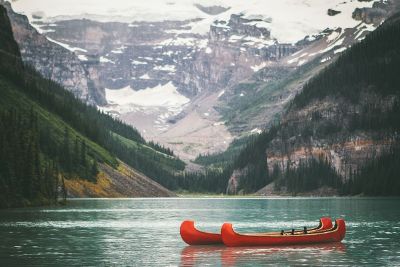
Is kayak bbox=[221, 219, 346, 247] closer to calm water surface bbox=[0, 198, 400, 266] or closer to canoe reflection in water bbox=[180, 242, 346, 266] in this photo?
canoe reflection in water bbox=[180, 242, 346, 266]

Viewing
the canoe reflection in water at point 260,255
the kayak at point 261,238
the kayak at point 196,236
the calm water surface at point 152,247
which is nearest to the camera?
the canoe reflection in water at point 260,255

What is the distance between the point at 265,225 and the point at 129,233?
97.2ft

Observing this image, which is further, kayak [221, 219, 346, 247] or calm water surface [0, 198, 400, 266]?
kayak [221, 219, 346, 247]

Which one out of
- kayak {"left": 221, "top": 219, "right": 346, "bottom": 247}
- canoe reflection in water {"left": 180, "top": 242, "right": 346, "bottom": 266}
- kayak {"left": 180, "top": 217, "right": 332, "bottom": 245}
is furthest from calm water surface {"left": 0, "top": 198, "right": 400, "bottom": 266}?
kayak {"left": 180, "top": 217, "right": 332, "bottom": 245}

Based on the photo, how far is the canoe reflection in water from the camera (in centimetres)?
8719

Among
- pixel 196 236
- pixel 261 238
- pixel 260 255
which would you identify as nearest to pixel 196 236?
pixel 196 236

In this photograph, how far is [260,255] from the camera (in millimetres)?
93375

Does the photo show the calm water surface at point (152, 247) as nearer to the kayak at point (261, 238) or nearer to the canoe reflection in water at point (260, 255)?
the canoe reflection in water at point (260, 255)

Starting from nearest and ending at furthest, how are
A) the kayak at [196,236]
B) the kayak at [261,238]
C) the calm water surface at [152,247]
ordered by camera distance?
the calm water surface at [152,247] < the kayak at [261,238] < the kayak at [196,236]

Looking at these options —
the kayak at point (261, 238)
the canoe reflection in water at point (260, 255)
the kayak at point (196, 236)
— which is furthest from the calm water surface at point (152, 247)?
the kayak at point (196, 236)

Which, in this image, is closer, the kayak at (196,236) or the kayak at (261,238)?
the kayak at (261,238)

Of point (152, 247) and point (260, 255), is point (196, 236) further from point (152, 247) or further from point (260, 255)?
point (260, 255)

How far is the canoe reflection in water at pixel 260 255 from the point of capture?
8719 cm

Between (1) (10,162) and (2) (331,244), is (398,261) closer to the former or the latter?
(2) (331,244)
